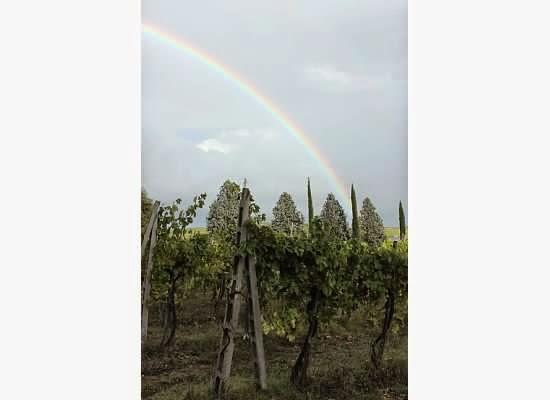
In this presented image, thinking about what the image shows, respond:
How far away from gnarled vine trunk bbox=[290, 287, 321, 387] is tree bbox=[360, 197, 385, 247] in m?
0.83

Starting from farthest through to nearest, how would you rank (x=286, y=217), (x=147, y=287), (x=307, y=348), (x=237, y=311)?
(x=147, y=287)
(x=286, y=217)
(x=307, y=348)
(x=237, y=311)

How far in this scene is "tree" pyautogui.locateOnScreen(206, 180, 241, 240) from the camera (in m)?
4.24

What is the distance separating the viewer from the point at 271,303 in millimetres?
3654

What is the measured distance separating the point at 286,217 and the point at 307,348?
1026 mm

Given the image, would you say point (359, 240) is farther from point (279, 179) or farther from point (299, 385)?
point (299, 385)

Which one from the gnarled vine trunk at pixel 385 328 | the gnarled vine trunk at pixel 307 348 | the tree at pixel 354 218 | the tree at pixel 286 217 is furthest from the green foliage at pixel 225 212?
the gnarled vine trunk at pixel 385 328

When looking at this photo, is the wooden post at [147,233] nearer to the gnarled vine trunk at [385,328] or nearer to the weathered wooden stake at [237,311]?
the weathered wooden stake at [237,311]

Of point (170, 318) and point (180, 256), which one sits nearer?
point (170, 318)

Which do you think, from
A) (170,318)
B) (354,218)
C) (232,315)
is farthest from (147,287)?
(354,218)

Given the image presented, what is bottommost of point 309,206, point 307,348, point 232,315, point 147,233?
point 307,348

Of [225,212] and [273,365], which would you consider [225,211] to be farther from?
[273,365]

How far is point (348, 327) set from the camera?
433 cm
